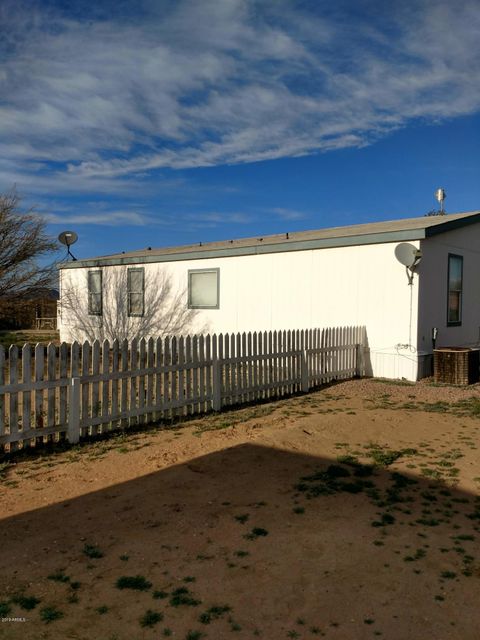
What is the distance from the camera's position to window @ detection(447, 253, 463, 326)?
1279cm

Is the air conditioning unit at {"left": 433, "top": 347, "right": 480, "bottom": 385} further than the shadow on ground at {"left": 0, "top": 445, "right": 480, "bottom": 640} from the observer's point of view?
Yes

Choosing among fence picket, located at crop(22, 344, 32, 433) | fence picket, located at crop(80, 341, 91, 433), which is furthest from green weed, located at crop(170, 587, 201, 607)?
fence picket, located at crop(80, 341, 91, 433)

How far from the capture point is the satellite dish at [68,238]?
63.4 feet

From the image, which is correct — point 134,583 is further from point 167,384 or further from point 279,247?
point 279,247

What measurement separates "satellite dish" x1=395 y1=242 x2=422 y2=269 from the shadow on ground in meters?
6.81

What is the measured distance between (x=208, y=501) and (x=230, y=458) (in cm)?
127

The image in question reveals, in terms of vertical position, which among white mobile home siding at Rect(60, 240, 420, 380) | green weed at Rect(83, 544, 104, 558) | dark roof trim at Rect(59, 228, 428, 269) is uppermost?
dark roof trim at Rect(59, 228, 428, 269)

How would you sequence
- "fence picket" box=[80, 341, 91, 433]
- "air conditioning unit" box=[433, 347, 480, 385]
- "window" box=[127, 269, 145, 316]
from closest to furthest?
"fence picket" box=[80, 341, 91, 433] < "air conditioning unit" box=[433, 347, 480, 385] < "window" box=[127, 269, 145, 316]

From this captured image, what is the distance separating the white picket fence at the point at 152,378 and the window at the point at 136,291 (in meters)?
8.12

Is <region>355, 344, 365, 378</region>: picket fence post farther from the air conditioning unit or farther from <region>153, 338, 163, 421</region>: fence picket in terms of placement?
Answer: <region>153, 338, 163, 421</region>: fence picket

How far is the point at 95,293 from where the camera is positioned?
19.2 metres

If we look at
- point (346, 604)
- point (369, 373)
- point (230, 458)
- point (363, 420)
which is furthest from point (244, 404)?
point (346, 604)

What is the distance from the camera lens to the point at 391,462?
19.0 feet

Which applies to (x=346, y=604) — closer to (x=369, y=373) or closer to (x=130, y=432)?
(x=130, y=432)
